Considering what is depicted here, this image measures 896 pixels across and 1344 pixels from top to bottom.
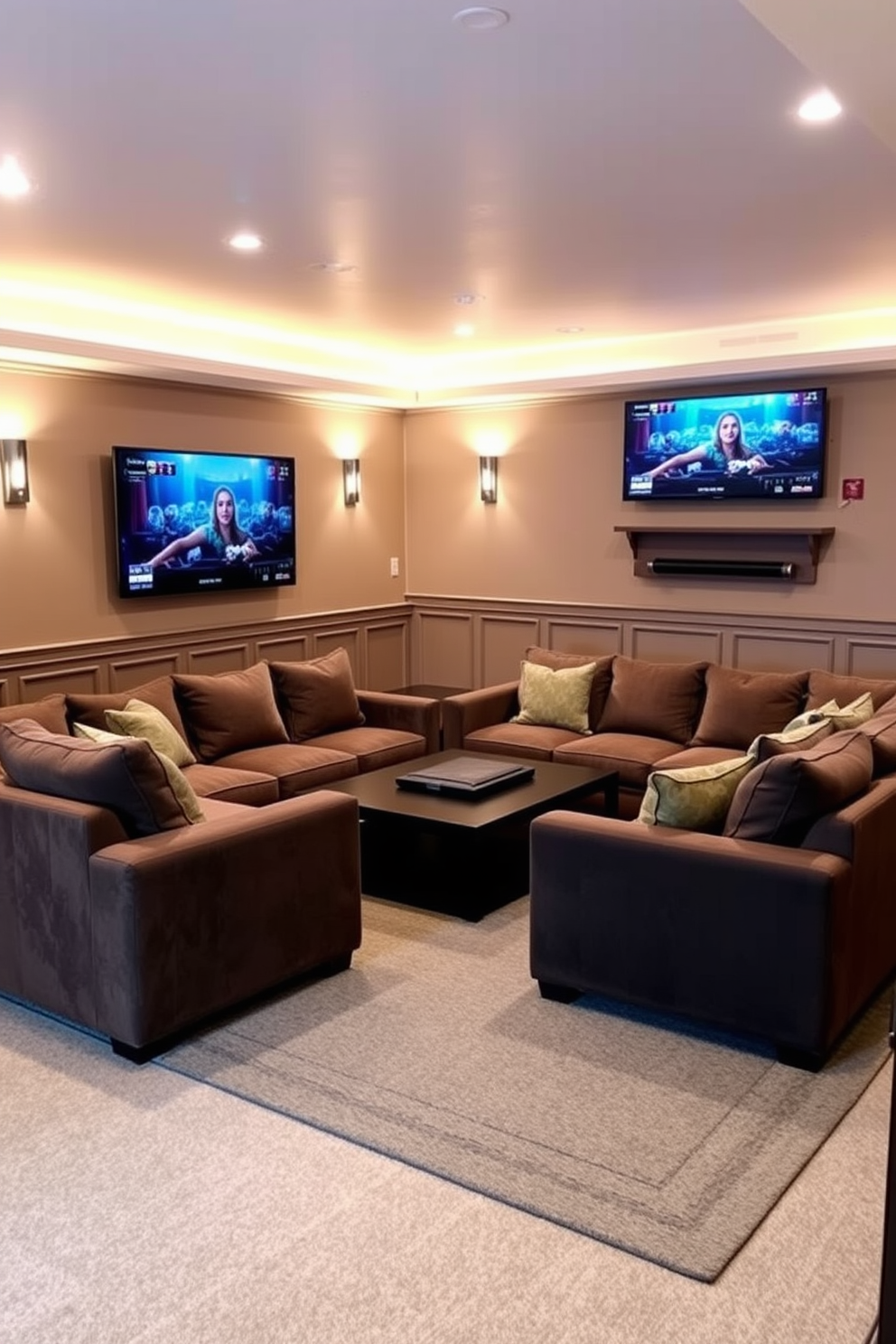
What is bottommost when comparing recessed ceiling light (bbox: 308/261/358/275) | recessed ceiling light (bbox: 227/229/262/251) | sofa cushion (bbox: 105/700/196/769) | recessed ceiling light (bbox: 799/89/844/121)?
sofa cushion (bbox: 105/700/196/769)

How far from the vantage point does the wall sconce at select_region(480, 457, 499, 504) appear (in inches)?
278

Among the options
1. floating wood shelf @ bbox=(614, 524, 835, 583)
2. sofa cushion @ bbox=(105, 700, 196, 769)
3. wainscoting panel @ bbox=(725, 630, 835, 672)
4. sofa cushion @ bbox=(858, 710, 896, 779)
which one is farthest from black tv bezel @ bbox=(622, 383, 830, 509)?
sofa cushion @ bbox=(105, 700, 196, 769)

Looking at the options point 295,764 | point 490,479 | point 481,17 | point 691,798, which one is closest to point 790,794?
point 691,798

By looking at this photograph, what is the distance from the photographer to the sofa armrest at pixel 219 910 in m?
3.21

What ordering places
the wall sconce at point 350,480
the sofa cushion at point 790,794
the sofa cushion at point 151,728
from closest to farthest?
the sofa cushion at point 790,794, the sofa cushion at point 151,728, the wall sconce at point 350,480

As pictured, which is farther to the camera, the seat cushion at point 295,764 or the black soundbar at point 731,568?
the black soundbar at point 731,568

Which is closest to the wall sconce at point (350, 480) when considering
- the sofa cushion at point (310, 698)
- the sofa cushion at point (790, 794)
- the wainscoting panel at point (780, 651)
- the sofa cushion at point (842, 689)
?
the sofa cushion at point (310, 698)

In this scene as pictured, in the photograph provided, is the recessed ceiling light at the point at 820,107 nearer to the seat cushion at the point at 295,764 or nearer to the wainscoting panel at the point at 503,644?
the seat cushion at the point at 295,764

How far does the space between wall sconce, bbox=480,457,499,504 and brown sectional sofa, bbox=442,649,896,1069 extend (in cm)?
358

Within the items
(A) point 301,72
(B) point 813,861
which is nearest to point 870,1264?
(B) point 813,861

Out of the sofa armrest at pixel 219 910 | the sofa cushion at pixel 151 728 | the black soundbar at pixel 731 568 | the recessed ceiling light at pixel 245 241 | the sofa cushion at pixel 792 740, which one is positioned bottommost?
the sofa armrest at pixel 219 910

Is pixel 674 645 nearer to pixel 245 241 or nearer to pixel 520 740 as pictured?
pixel 520 740

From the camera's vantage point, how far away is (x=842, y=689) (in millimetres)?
5352

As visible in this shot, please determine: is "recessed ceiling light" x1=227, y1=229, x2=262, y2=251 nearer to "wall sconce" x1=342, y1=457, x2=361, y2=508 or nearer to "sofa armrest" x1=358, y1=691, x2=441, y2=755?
"sofa armrest" x1=358, y1=691, x2=441, y2=755
